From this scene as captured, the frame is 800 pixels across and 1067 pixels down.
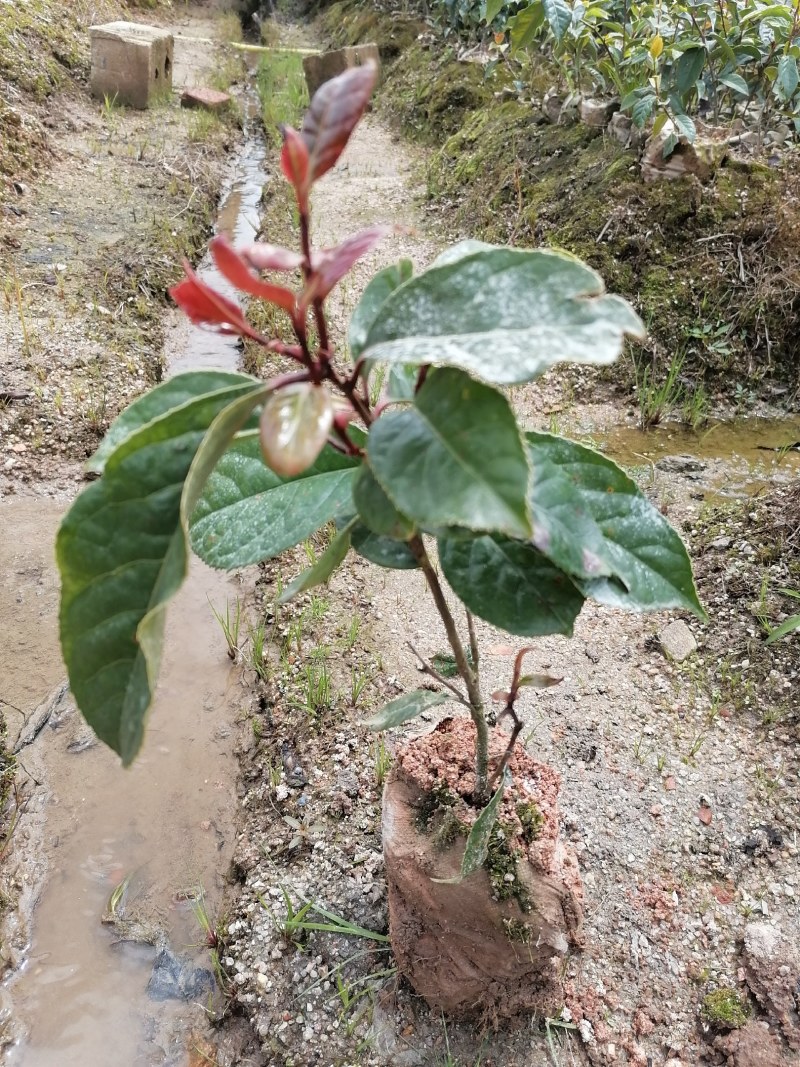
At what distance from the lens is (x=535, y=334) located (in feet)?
1.59

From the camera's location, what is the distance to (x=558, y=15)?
2.92 metres

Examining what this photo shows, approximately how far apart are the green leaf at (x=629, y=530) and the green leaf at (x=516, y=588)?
31 mm

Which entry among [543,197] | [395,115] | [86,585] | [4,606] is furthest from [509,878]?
[395,115]

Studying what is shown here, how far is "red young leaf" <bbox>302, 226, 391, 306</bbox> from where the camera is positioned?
0.52 meters

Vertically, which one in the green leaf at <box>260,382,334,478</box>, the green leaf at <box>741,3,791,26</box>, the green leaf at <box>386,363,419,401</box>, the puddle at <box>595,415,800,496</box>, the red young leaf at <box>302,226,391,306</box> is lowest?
the puddle at <box>595,415,800,496</box>

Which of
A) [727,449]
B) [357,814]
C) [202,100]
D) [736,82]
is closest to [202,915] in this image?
[357,814]

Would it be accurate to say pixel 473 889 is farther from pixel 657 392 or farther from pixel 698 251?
pixel 698 251

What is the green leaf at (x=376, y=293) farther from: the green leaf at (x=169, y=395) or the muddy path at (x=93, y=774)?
the muddy path at (x=93, y=774)

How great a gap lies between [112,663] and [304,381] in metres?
0.27

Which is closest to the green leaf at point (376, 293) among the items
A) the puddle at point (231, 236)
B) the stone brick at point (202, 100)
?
the puddle at point (231, 236)

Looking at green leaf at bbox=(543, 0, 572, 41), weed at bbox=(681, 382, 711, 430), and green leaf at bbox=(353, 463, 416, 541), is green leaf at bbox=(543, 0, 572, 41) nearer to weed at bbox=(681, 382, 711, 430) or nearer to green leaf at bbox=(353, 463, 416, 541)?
weed at bbox=(681, 382, 711, 430)

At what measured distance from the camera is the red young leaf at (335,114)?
0.52 meters

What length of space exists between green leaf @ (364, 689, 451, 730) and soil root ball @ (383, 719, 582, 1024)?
251 mm

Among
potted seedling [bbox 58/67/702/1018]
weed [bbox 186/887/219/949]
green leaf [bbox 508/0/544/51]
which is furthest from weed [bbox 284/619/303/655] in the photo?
green leaf [bbox 508/0/544/51]
